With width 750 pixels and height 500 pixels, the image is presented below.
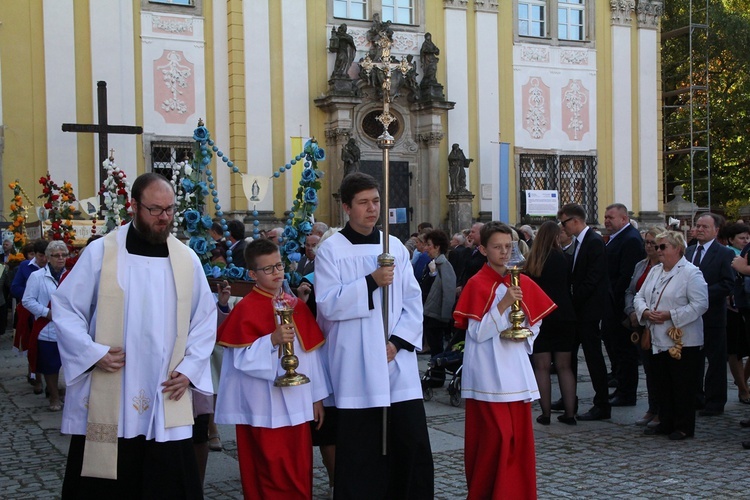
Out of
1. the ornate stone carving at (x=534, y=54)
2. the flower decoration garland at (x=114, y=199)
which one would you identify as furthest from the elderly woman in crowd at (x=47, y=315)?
the ornate stone carving at (x=534, y=54)

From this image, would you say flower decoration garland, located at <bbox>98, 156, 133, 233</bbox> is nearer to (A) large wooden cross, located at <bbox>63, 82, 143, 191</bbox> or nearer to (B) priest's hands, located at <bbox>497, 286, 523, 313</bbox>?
(B) priest's hands, located at <bbox>497, 286, 523, 313</bbox>

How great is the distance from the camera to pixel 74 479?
442 centimetres

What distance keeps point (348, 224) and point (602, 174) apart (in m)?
20.3

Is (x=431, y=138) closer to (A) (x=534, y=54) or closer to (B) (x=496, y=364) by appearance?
(A) (x=534, y=54)

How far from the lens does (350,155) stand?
66.9ft

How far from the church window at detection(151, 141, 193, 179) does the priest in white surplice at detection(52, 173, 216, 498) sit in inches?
622

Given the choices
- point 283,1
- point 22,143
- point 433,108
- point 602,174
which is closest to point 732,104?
point 602,174

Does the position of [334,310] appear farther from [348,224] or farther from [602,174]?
[602,174]

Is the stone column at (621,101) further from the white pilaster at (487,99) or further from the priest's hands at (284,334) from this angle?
the priest's hands at (284,334)

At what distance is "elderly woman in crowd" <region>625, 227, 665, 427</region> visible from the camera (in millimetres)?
8117

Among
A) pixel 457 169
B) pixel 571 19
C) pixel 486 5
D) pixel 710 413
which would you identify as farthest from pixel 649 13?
pixel 710 413

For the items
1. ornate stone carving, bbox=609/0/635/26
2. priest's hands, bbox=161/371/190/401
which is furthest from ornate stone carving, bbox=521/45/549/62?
priest's hands, bbox=161/371/190/401

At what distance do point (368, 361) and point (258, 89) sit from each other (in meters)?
16.3

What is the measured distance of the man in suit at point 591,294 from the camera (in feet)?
27.7
